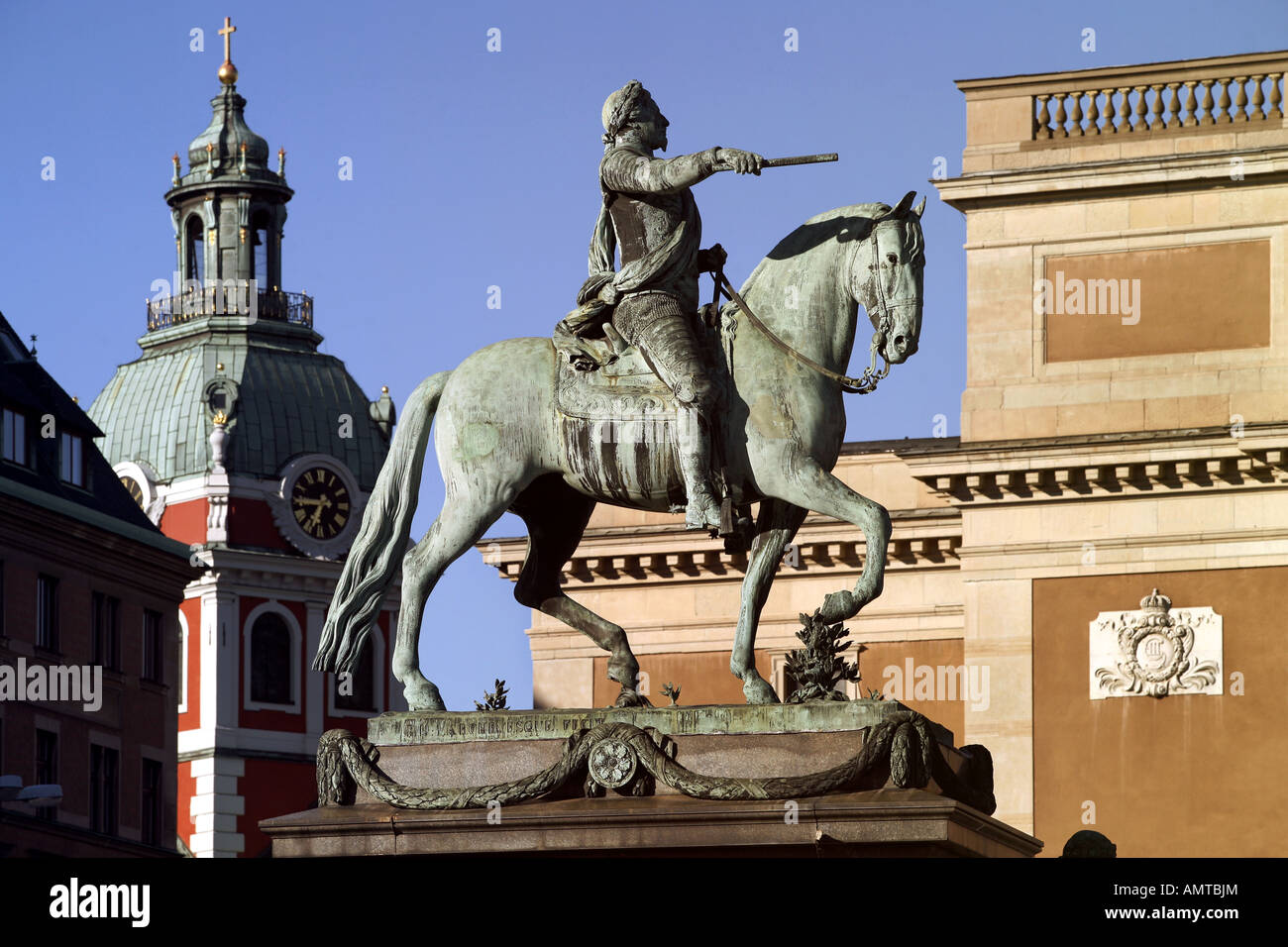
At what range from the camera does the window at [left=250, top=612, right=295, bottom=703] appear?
110 meters

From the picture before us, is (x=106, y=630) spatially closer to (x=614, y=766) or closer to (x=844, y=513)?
(x=614, y=766)

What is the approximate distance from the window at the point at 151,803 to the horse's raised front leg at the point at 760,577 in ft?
188

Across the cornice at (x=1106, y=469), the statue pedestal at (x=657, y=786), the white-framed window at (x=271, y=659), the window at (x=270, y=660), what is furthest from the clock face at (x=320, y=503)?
the statue pedestal at (x=657, y=786)

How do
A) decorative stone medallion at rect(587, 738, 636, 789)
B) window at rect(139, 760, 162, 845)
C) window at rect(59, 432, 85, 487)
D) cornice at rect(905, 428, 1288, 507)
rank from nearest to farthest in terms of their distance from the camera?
decorative stone medallion at rect(587, 738, 636, 789) → cornice at rect(905, 428, 1288, 507) → window at rect(59, 432, 85, 487) → window at rect(139, 760, 162, 845)

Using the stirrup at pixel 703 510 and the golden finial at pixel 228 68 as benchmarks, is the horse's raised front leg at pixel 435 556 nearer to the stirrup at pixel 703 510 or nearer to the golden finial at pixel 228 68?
the stirrup at pixel 703 510

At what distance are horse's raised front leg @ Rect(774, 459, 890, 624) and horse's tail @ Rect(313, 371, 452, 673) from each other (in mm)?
2584

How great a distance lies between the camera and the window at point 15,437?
71.6m

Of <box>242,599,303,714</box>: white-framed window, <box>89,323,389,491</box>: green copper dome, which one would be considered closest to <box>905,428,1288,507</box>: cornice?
<box>242,599,303,714</box>: white-framed window

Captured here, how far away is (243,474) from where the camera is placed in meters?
113

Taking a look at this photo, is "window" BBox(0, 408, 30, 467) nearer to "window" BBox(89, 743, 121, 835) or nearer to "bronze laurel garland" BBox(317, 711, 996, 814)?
"window" BBox(89, 743, 121, 835)

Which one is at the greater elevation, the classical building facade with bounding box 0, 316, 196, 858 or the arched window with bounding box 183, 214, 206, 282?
the arched window with bounding box 183, 214, 206, 282

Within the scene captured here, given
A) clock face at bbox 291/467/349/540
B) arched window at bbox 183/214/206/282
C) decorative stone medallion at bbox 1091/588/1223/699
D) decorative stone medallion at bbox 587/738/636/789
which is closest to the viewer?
decorative stone medallion at bbox 587/738/636/789
